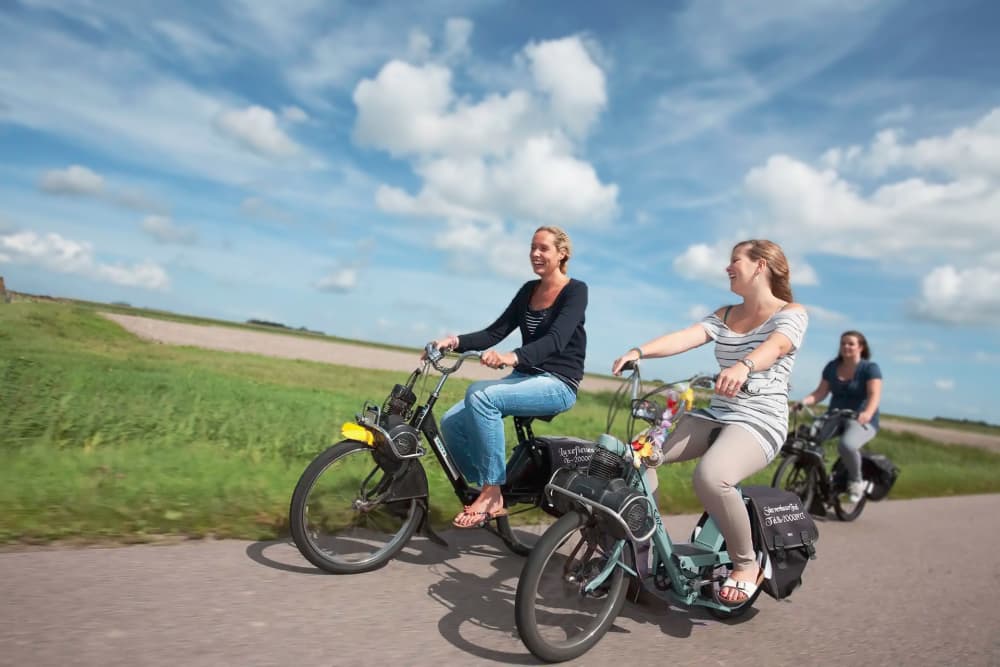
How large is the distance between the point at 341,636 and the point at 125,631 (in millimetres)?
856

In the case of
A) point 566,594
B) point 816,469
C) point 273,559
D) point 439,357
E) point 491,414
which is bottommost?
point 273,559

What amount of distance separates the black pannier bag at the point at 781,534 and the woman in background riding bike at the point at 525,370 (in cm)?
136

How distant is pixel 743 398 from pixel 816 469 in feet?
15.4

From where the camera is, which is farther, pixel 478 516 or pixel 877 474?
pixel 877 474

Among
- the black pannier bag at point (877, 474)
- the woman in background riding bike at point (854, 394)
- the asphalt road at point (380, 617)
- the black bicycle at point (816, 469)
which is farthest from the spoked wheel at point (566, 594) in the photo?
the black pannier bag at point (877, 474)

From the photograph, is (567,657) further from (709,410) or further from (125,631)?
(125,631)

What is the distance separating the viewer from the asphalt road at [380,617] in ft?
9.25

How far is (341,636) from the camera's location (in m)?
3.05

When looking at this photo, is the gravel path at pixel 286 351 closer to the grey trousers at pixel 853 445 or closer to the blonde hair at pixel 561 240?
the grey trousers at pixel 853 445

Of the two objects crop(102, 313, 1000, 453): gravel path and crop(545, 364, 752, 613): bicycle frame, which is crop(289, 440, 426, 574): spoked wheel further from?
crop(102, 313, 1000, 453): gravel path

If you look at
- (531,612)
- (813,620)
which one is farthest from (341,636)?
(813,620)

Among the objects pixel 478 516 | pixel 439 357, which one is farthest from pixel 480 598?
pixel 439 357

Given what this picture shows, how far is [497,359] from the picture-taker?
4043 millimetres

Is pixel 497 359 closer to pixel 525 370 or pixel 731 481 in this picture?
pixel 525 370
